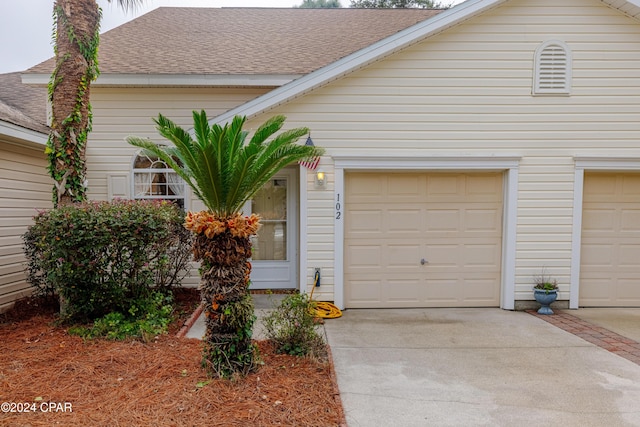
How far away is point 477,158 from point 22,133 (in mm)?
7364

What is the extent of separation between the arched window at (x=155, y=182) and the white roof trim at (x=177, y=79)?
4.63 feet

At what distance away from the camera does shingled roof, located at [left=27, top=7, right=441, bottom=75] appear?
7.38 m

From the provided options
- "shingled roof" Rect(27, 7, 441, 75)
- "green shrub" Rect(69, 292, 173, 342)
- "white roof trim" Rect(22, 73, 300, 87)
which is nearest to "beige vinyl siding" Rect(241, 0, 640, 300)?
"white roof trim" Rect(22, 73, 300, 87)

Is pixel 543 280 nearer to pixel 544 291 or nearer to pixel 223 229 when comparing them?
pixel 544 291

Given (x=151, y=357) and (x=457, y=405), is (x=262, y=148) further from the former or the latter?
(x=457, y=405)

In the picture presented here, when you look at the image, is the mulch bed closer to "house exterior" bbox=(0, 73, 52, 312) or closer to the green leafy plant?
"house exterior" bbox=(0, 73, 52, 312)

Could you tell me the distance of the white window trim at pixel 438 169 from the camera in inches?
246

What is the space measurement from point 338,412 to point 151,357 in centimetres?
225

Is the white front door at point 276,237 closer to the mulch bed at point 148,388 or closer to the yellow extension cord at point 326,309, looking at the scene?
the yellow extension cord at point 326,309

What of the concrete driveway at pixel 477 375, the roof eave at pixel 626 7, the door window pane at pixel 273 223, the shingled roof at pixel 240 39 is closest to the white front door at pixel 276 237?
the door window pane at pixel 273 223

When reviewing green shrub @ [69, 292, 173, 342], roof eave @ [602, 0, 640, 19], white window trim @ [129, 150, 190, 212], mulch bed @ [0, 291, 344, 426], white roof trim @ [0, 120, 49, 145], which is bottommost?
mulch bed @ [0, 291, 344, 426]

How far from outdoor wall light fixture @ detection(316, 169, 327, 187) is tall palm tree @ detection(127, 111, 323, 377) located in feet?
8.04

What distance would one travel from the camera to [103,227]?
16.0 ft

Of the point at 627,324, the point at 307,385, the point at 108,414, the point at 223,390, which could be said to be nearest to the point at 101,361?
the point at 108,414
